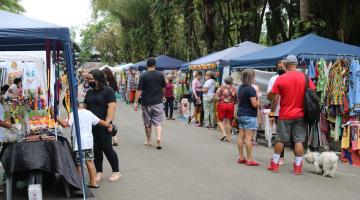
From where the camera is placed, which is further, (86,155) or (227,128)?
(227,128)

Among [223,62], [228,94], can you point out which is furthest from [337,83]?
[223,62]

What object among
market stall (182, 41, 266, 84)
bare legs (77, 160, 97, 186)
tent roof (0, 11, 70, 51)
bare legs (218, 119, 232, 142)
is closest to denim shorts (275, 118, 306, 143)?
bare legs (77, 160, 97, 186)

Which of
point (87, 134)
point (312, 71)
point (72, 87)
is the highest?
point (312, 71)

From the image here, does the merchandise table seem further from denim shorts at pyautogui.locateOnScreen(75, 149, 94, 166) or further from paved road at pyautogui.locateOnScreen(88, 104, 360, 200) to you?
paved road at pyautogui.locateOnScreen(88, 104, 360, 200)

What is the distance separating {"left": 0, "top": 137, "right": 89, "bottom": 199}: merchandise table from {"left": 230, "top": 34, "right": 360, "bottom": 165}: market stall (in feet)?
18.5

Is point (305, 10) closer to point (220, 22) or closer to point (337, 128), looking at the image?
point (337, 128)

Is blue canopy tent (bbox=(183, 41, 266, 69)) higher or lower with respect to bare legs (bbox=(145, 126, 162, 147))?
higher

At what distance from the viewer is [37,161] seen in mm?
6547

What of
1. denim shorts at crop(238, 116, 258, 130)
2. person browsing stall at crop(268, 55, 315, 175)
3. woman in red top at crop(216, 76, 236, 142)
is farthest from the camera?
woman in red top at crop(216, 76, 236, 142)

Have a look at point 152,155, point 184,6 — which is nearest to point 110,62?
point 184,6

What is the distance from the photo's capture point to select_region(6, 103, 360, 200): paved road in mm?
7199

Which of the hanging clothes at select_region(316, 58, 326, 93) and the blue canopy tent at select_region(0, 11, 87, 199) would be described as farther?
the hanging clothes at select_region(316, 58, 326, 93)

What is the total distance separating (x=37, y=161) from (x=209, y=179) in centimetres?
288

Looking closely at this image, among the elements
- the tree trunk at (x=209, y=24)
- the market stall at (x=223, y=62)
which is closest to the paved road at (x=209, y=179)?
the market stall at (x=223, y=62)
